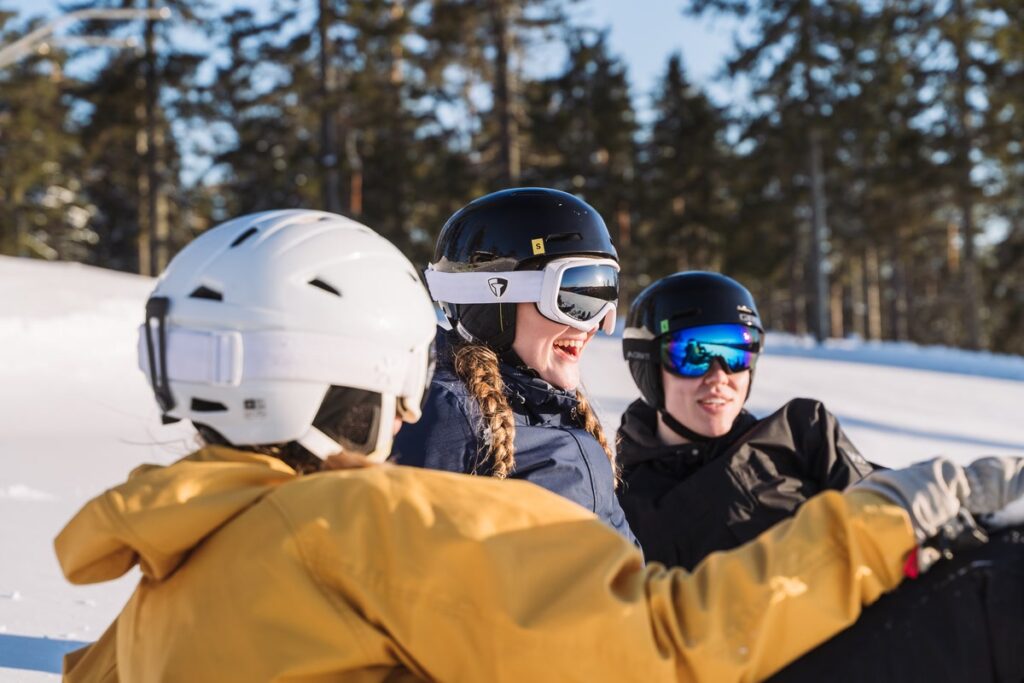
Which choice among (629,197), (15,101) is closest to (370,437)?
(629,197)

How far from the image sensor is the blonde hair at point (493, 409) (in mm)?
2350

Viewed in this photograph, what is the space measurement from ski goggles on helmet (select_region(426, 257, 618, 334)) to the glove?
1.48 metres

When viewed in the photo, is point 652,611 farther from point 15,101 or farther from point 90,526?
point 15,101

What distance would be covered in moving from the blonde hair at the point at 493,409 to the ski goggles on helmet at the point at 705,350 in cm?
98

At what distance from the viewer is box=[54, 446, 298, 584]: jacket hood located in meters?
1.40

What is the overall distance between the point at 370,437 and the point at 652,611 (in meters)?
0.63

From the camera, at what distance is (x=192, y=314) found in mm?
1659

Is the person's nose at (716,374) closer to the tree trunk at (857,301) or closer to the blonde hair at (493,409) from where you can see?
the blonde hair at (493,409)

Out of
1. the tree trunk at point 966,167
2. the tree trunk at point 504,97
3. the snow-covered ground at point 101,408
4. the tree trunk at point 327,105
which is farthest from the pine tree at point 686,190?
the snow-covered ground at point 101,408

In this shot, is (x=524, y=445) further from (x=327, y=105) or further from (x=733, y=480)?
(x=327, y=105)

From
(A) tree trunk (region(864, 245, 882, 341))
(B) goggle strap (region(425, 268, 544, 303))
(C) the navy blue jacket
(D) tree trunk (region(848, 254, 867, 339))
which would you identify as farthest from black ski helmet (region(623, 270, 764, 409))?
(D) tree trunk (region(848, 254, 867, 339))

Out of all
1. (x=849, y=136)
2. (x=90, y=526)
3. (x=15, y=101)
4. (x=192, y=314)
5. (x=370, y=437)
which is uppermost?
(x=15, y=101)

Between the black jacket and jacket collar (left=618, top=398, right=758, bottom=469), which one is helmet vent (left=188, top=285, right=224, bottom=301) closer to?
the black jacket

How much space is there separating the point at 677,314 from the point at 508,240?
1.13 m
